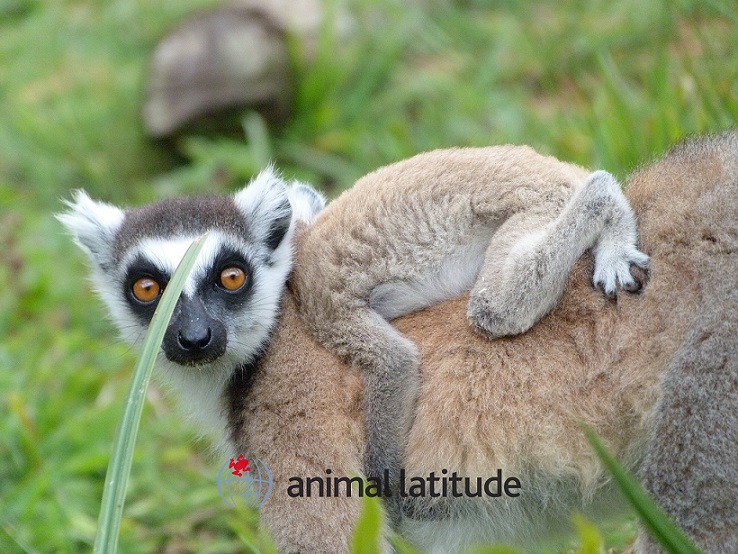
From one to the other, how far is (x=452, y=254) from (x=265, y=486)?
4.26 ft

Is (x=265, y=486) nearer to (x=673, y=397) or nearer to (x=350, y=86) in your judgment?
(x=673, y=397)

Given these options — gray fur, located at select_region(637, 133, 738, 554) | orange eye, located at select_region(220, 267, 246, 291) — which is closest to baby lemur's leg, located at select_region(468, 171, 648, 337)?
gray fur, located at select_region(637, 133, 738, 554)

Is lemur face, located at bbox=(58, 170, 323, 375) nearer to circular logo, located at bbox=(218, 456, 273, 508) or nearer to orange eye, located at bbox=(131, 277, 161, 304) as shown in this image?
orange eye, located at bbox=(131, 277, 161, 304)

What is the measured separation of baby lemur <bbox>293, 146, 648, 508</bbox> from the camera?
3.29 m

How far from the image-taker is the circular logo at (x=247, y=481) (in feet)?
11.4

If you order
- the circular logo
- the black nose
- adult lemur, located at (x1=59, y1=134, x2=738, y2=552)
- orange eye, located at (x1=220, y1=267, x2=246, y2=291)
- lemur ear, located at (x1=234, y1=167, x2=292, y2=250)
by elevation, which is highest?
lemur ear, located at (x1=234, y1=167, x2=292, y2=250)

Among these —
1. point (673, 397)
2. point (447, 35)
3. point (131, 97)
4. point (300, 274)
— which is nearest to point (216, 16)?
point (131, 97)

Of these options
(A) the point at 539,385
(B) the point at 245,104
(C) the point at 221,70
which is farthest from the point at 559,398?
(C) the point at 221,70

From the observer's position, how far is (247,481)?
3580 millimetres

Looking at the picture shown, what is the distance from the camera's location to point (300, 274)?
12.6ft

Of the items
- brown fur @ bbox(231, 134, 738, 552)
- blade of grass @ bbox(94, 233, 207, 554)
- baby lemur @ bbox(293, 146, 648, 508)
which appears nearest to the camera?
blade of grass @ bbox(94, 233, 207, 554)

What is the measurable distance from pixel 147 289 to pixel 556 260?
1.83 metres

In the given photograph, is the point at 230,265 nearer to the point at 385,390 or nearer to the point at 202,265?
the point at 202,265

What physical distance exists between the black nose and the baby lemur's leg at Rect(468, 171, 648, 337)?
1118 millimetres
